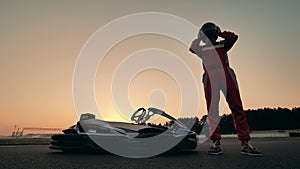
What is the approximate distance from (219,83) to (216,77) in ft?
0.38

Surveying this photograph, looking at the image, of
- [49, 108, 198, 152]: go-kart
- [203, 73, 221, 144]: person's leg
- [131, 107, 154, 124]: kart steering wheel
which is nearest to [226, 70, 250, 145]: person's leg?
[203, 73, 221, 144]: person's leg

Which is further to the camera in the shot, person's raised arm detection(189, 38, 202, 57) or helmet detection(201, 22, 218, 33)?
person's raised arm detection(189, 38, 202, 57)

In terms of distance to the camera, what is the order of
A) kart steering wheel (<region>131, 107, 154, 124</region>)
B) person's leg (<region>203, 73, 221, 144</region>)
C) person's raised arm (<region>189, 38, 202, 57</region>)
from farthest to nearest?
kart steering wheel (<region>131, 107, 154, 124</region>)
person's raised arm (<region>189, 38, 202, 57</region>)
person's leg (<region>203, 73, 221, 144</region>)

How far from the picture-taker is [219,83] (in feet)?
15.4

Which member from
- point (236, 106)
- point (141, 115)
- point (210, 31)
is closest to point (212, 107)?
point (236, 106)

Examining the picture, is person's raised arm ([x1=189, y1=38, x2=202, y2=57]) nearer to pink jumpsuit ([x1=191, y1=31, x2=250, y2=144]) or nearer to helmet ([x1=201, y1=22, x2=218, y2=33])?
pink jumpsuit ([x1=191, y1=31, x2=250, y2=144])

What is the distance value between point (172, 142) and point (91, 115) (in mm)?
1654

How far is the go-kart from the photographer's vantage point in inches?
177

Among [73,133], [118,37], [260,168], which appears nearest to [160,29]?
[118,37]

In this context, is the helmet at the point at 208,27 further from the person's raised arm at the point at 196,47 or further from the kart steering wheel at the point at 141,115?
the kart steering wheel at the point at 141,115

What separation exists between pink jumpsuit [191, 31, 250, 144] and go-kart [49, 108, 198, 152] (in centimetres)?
58

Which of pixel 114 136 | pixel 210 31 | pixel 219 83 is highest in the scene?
pixel 210 31

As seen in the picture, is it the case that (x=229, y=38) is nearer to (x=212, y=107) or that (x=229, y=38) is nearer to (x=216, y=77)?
(x=216, y=77)

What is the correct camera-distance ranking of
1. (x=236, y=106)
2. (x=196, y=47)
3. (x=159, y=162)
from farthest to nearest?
(x=196, y=47) < (x=236, y=106) < (x=159, y=162)
